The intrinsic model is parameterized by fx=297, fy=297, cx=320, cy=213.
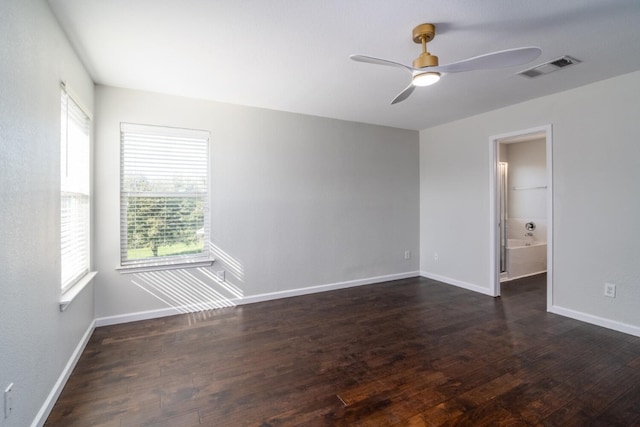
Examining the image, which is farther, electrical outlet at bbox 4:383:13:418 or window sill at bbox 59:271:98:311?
window sill at bbox 59:271:98:311

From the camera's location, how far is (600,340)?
2.74 m

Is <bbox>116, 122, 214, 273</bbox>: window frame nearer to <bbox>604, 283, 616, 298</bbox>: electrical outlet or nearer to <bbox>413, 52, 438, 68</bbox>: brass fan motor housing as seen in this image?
<bbox>413, 52, 438, 68</bbox>: brass fan motor housing

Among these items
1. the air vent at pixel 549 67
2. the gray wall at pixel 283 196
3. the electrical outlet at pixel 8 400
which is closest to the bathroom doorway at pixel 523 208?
the gray wall at pixel 283 196

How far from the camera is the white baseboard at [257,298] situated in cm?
318

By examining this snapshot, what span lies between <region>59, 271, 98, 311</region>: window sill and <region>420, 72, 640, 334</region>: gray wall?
15.1 ft

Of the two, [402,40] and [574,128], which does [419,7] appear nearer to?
[402,40]

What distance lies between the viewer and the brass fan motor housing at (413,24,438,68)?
6.56 ft

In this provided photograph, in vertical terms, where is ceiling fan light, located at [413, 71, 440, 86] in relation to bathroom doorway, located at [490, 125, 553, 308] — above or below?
above

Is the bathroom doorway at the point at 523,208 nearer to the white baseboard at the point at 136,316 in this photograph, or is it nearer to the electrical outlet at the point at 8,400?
the white baseboard at the point at 136,316

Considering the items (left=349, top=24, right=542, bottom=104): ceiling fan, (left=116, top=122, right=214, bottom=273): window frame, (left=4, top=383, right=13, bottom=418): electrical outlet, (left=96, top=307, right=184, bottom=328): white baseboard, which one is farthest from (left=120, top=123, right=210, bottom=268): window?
(left=349, top=24, right=542, bottom=104): ceiling fan

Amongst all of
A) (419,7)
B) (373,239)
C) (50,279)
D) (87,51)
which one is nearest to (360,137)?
(373,239)

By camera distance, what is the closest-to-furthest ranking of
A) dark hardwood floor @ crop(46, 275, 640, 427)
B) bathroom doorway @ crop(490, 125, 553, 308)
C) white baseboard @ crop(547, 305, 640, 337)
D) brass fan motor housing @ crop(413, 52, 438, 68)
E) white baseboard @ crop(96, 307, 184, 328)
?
dark hardwood floor @ crop(46, 275, 640, 427) → brass fan motor housing @ crop(413, 52, 438, 68) → white baseboard @ crop(547, 305, 640, 337) → white baseboard @ crop(96, 307, 184, 328) → bathroom doorway @ crop(490, 125, 553, 308)

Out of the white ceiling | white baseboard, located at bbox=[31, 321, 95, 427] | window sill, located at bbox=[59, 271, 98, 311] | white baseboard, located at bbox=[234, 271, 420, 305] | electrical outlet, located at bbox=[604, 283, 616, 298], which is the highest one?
the white ceiling

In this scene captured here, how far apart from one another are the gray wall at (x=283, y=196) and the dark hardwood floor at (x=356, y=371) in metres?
0.66
